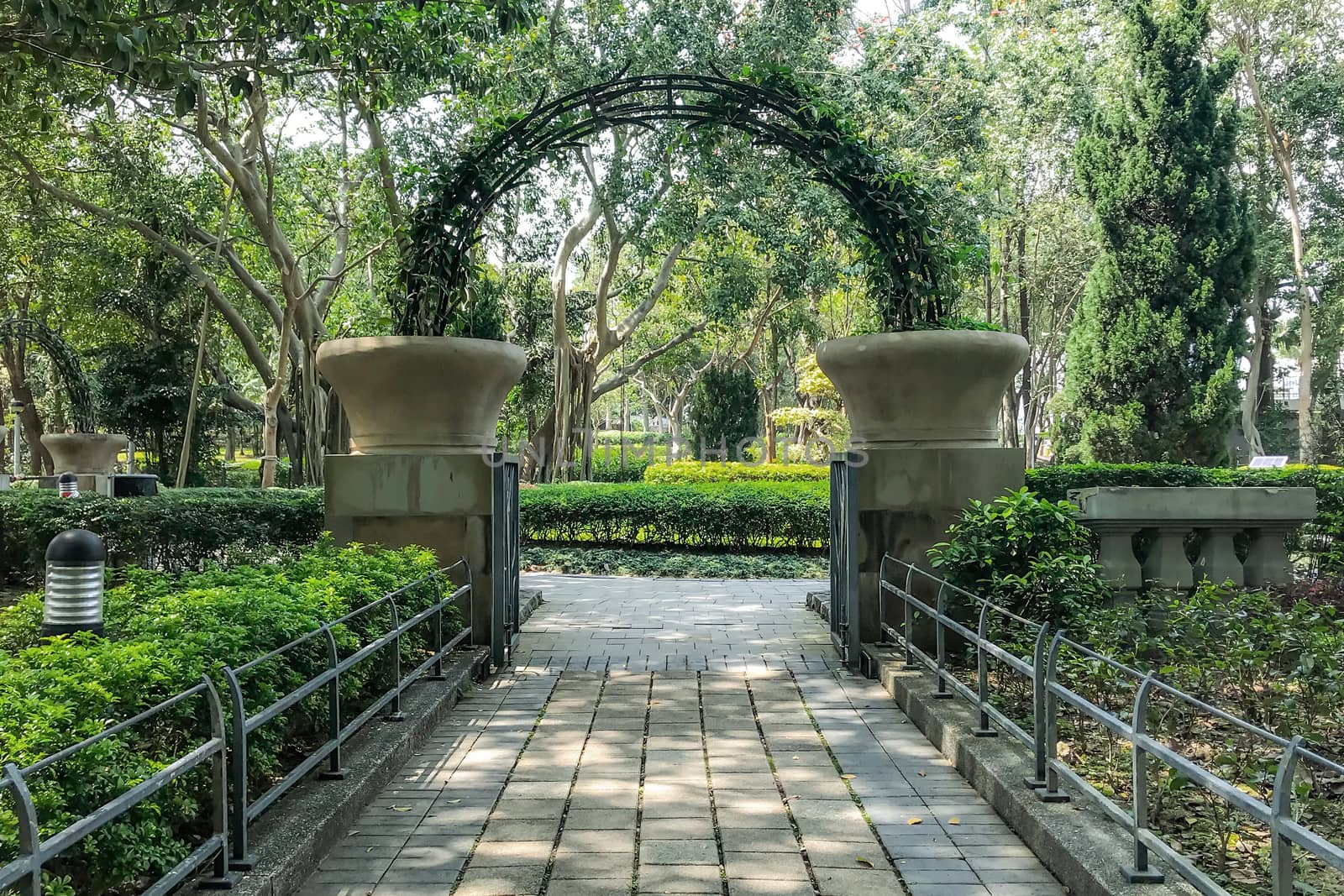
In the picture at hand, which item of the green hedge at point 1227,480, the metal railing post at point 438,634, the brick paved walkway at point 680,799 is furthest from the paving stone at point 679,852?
the green hedge at point 1227,480

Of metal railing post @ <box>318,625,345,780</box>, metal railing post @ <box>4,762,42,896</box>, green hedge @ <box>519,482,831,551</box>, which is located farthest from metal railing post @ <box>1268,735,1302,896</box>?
green hedge @ <box>519,482,831,551</box>

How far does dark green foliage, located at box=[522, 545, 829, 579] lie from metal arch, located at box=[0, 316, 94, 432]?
894 centimetres

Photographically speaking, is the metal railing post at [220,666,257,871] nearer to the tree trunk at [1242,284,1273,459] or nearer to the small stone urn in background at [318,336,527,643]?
the small stone urn in background at [318,336,527,643]

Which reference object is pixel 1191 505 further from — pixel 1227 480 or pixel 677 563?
pixel 677 563

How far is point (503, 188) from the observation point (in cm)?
822

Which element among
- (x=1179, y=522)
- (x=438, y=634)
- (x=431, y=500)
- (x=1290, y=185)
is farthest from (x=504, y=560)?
(x=1290, y=185)

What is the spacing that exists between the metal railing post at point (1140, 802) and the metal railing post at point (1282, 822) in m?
0.71

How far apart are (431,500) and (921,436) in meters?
3.62

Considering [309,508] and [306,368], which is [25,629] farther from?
[306,368]

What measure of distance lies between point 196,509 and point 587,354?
14.4 meters

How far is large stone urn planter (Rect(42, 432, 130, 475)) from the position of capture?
17.7 meters

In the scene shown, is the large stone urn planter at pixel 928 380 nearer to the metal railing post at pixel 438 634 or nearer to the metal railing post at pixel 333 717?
the metal railing post at pixel 438 634

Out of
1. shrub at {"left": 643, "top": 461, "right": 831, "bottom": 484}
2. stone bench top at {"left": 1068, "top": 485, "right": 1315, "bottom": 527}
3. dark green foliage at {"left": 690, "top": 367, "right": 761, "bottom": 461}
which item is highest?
dark green foliage at {"left": 690, "top": 367, "right": 761, "bottom": 461}

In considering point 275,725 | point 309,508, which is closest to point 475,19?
point 309,508
